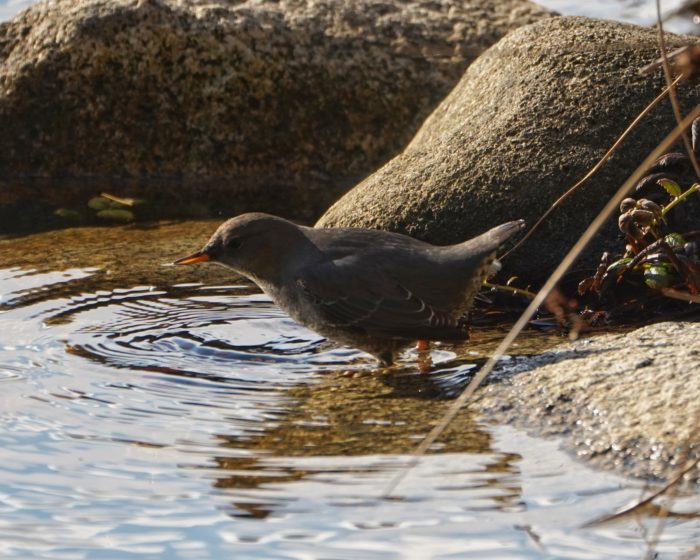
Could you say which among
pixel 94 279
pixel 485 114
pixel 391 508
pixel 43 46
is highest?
pixel 43 46

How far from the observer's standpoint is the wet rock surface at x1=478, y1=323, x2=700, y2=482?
12.5 ft

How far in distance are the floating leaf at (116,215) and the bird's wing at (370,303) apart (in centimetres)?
264

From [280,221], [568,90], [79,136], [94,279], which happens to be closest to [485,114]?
[568,90]

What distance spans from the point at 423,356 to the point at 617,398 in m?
1.34

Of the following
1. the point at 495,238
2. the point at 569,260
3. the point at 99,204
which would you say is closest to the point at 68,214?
the point at 99,204

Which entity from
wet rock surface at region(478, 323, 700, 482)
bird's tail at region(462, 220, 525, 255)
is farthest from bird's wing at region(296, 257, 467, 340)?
wet rock surface at region(478, 323, 700, 482)

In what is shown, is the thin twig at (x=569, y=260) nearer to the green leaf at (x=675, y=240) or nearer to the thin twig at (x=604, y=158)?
the thin twig at (x=604, y=158)

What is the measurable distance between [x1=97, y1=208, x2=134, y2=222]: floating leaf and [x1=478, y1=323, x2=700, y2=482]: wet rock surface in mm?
3525

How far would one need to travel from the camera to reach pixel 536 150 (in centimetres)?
592

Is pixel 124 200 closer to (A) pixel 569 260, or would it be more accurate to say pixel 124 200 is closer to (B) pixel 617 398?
(B) pixel 617 398

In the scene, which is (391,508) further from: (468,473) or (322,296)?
(322,296)

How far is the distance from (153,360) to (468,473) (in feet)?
5.72

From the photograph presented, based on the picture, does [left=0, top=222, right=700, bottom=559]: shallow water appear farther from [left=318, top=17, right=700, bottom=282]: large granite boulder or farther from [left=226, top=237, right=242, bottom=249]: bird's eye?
[left=318, top=17, right=700, bottom=282]: large granite boulder

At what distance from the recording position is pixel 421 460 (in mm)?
3953
